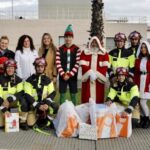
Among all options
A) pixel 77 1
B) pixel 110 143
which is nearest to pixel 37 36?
pixel 77 1

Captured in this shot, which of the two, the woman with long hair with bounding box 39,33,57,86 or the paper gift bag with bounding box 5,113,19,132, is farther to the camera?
the woman with long hair with bounding box 39,33,57,86

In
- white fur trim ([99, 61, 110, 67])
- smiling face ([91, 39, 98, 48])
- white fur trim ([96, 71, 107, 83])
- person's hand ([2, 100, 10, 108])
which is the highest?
smiling face ([91, 39, 98, 48])

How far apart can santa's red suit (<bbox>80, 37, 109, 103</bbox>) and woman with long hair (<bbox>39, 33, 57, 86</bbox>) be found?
791mm

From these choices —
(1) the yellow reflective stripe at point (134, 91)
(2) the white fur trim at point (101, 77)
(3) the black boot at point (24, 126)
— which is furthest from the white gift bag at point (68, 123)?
(1) the yellow reflective stripe at point (134, 91)

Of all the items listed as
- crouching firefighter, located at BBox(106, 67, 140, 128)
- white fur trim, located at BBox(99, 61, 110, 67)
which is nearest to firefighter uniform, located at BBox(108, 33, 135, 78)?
white fur trim, located at BBox(99, 61, 110, 67)

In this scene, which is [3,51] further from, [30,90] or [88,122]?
[88,122]

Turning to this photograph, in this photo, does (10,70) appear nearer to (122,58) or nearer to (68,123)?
(68,123)

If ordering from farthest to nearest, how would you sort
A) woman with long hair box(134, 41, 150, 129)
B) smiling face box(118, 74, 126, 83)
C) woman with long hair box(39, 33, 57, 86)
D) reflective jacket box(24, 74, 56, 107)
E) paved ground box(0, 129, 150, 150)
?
woman with long hair box(39, 33, 57, 86) → reflective jacket box(24, 74, 56, 107) → woman with long hair box(134, 41, 150, 129) → smiling face box(118, 74, 126, 83) → paved ground box(0, 129, 150, 150)

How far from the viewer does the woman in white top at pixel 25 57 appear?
948cm

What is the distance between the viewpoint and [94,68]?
9.06 m

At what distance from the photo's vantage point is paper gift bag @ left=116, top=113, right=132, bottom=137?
8305 millimetres

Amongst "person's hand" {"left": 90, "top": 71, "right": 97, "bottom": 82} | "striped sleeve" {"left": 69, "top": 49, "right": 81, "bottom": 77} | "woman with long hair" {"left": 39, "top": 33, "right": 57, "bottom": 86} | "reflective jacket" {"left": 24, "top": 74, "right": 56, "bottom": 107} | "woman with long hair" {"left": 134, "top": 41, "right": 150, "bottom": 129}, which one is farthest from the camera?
"woman with long hair" {"left": 39, "top": 33, "right": 57, "bottom": 86}

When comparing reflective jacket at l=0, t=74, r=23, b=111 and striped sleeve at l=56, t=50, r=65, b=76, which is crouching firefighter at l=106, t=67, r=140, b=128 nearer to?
striped sleeve at l=56, t=50, r=65, b=76

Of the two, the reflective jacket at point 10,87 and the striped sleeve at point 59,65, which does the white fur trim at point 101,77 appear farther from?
the reflective jacket at point 10,87
